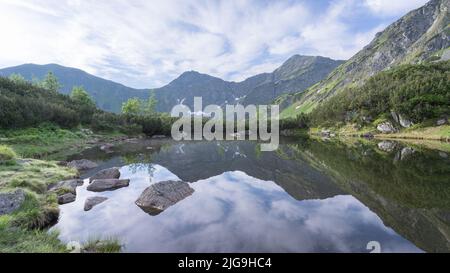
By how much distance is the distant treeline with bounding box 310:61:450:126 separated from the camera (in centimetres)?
9555

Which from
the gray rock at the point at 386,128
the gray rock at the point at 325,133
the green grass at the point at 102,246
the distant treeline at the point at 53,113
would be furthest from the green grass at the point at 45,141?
the gray rock at the point at 386,128

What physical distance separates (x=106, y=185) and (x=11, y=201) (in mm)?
9376

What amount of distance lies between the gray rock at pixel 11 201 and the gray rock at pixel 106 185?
23.7 feet

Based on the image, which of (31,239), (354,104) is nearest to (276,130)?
(354,104)

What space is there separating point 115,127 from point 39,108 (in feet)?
94.1

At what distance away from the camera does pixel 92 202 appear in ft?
64.8

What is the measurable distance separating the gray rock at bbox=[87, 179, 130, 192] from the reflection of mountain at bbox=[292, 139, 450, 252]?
2121cm

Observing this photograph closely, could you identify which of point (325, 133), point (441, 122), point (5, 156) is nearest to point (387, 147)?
point (441, 122)

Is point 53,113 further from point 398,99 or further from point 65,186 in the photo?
point 398,99

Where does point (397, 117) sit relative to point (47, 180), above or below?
above

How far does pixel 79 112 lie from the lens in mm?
87875

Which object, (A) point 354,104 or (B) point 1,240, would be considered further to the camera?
Answer: (A) point 354,104
